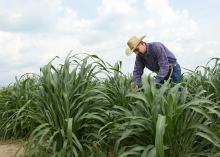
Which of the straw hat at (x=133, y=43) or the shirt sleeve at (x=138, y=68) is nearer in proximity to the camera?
the straw hat at (x=133, y=43)

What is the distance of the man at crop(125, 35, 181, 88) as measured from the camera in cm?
615

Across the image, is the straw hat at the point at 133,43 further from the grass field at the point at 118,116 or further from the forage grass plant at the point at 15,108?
the forage grass plant at the point at 15,108

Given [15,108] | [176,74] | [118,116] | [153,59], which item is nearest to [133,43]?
[153,59]

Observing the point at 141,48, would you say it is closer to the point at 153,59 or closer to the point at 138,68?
the point at 153,59

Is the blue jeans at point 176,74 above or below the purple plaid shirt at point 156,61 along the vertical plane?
below

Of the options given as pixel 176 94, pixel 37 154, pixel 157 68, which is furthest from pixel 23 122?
pixel 176 94

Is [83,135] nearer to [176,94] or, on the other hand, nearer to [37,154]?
[37,154]

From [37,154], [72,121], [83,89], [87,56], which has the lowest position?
[37,154]

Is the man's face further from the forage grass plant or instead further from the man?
the forage grass plant

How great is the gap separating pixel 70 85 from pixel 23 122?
5.05ft

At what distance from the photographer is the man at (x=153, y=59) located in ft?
20.2

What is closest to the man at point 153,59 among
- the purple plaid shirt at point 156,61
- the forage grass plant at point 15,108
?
the purple plaid shirt at point 156,61

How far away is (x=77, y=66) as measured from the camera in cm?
521

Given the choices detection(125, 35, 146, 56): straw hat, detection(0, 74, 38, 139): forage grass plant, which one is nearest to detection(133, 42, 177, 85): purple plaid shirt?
detection(125, 35, 146, 56): straw hat
